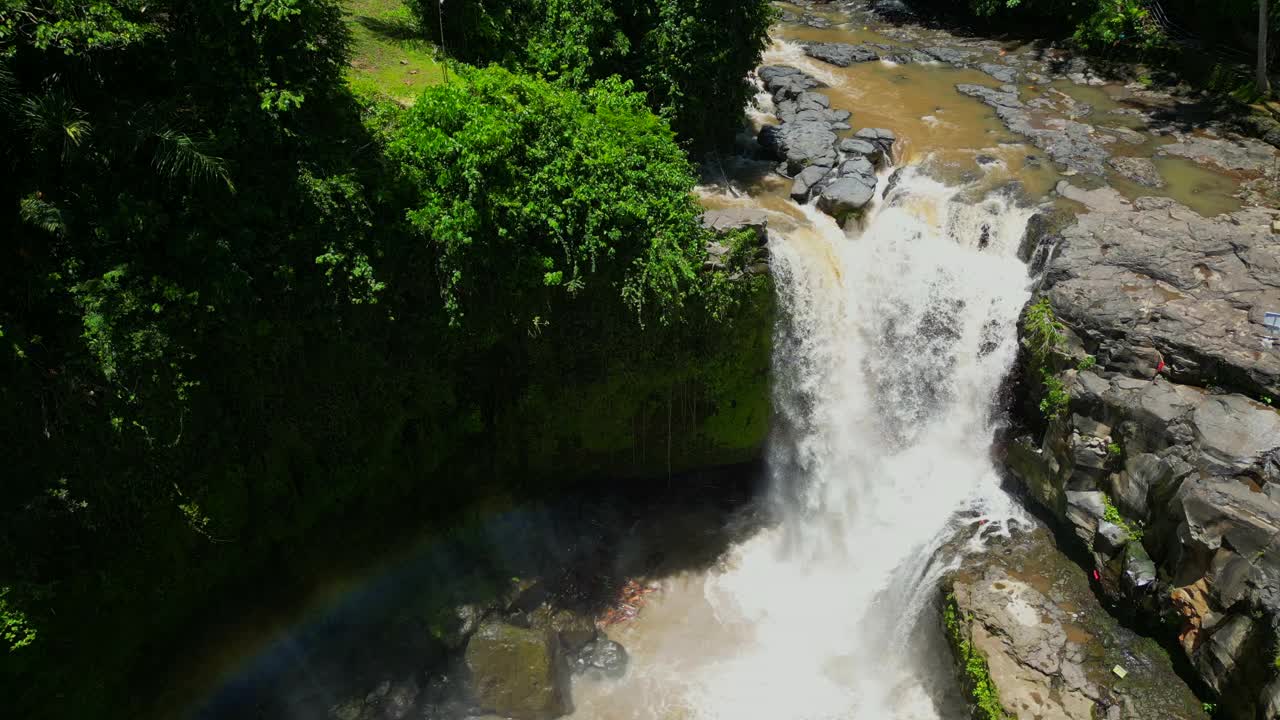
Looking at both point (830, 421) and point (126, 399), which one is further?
point (830, 421)

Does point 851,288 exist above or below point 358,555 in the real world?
above

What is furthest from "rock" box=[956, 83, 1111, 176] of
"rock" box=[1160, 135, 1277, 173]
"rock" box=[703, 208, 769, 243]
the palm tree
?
"rock" box=[703, 208, 769, 243]

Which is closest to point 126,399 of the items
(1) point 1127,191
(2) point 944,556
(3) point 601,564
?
(3) point 601,564

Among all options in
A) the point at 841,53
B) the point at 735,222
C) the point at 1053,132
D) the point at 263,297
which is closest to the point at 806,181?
the point at 735,222

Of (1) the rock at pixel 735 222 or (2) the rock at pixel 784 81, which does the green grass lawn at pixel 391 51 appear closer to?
(1) the rock at pixel 735 222

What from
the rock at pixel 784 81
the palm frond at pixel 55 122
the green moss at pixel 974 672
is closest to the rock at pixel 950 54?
the rock at pixel 784 81

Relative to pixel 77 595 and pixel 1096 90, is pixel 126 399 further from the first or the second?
pixel 1096 90

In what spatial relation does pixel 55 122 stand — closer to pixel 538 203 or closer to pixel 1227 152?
pixel 538 203

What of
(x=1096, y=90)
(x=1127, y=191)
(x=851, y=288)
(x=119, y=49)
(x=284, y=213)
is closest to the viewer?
(x=119, y=49)
